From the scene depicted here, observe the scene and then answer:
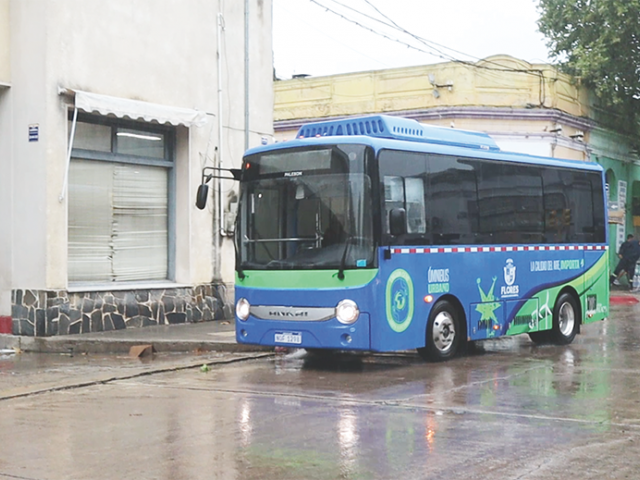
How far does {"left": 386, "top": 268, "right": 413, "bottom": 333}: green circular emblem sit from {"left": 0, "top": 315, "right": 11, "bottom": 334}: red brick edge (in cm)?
692

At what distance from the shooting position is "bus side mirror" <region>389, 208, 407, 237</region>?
12.0 meters

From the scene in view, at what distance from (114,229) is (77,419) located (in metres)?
8.29

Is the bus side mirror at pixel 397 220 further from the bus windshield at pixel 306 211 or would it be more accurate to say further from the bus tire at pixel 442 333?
the bus tire at pixel 442 333

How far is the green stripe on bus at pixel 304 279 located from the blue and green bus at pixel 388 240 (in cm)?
1

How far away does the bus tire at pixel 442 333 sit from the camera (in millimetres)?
13070

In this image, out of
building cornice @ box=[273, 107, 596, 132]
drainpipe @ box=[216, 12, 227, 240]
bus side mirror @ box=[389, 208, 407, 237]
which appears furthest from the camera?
building cornice @ box=[273, 107, 596, 132]

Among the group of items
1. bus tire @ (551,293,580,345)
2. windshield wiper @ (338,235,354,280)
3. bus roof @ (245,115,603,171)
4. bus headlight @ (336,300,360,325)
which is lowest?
bus tire @ (551,293,580,345)

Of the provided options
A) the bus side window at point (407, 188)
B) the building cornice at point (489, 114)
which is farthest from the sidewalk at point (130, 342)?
the building cornice at point (489, 114)

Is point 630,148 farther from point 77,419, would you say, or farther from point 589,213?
point 77,419

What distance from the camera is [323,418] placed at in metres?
9.08

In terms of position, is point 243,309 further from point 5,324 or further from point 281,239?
point 5,324

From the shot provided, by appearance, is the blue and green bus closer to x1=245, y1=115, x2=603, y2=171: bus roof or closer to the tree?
x1=245, y1=115, x2=603, y2=171: bus roof

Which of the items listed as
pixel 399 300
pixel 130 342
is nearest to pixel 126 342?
pixel 130 342

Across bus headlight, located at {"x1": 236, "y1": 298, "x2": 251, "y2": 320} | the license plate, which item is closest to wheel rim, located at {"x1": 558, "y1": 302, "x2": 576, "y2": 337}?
the license plate
